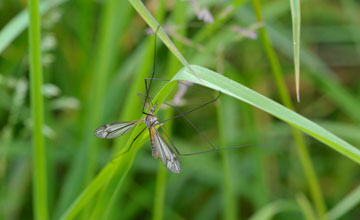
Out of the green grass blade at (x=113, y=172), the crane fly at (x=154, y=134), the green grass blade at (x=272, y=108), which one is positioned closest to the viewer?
the green grass blade at (x=272, y=108)

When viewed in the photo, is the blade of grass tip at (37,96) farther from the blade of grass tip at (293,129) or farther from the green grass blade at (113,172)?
the blade of grass tip at (293,129)

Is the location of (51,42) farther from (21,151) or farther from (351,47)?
(351,47)

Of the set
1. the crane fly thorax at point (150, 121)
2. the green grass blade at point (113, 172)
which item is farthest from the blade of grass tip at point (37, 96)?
the crane fly thorax at point (150, 121)

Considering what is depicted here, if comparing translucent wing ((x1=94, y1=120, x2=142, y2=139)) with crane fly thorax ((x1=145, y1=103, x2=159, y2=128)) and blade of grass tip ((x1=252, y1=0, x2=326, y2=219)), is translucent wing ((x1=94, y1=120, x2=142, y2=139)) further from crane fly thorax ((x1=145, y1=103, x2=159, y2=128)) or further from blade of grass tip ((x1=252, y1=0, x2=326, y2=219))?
blade of grass tip ((x1=252, y1=0, x2=326, y2=219))

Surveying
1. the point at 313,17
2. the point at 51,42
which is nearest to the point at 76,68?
the point at 51,42

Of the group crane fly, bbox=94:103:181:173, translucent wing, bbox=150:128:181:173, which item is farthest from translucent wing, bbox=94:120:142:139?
translucent wing, bbox=150:128:181:173

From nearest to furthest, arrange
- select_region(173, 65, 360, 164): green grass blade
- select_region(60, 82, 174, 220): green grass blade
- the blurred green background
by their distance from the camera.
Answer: select_region(173, 65, 360, 164): green grass blade → select_region(60, 82, 174, 220): green grass blade → the blurred green background
